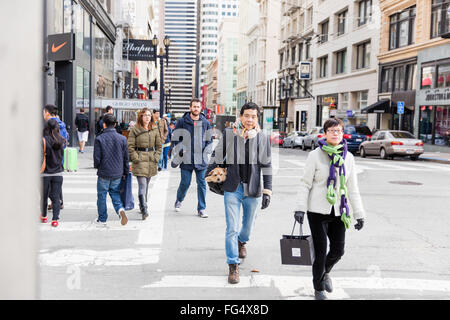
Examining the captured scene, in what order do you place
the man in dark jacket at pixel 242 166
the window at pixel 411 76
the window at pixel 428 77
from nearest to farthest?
1. the man in dark jacket at pixel 242 166
2. the window at pixel 428 77
3. the window at pixel 411 76

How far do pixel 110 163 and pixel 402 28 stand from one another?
103ft

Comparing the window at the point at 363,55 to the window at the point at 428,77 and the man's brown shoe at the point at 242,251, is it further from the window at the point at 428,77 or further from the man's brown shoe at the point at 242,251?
the man's brown shoe at the point at 242,251

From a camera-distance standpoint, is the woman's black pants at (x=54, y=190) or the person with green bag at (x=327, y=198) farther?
the woman's black pants at (x=54, y=190)

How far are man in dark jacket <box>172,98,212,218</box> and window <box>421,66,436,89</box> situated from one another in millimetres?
25048

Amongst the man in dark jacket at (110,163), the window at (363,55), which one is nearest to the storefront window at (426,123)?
the window at (363,55)

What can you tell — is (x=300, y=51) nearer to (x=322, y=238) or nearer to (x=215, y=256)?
(x=215, y=256)

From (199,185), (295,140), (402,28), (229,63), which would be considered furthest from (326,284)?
(229,63)

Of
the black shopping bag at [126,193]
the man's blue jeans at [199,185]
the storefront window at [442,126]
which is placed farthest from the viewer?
the storefront window at [442,126]

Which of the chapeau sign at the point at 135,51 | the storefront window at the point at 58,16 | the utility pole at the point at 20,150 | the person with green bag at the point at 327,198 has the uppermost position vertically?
the chapeau sign at the point at 135,51

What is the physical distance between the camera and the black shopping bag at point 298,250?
4750 millimetres

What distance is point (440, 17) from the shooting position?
29422 mm

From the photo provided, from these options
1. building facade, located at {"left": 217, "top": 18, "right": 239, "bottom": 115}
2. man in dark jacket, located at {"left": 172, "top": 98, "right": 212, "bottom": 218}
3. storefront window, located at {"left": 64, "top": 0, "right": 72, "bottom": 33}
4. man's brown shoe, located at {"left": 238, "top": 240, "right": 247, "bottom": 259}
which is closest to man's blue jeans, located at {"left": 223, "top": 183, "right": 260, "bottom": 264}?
man's brown shoe, located at {"left": 238, "top": 240, "right": 247, "bottom": 259}

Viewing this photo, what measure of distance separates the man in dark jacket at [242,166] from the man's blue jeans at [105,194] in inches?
116
